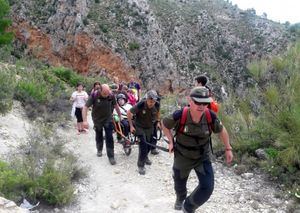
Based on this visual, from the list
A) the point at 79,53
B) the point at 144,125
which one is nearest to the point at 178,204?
the point at 144,125

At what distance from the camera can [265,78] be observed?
809cm

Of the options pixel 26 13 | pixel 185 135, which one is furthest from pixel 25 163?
pixel 26 13

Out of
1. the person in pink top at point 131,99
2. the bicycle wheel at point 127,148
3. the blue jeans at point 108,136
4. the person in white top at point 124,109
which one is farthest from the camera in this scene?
the person in pink top at point 131,99

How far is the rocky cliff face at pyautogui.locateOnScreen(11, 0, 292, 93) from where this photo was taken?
118 ft

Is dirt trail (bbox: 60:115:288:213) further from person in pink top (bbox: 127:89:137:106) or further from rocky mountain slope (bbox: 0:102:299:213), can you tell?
person in pink top (bbox: 127:89:137:106)

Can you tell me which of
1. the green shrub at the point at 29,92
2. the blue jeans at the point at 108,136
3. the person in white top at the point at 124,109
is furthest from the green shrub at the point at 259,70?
the green shrub at the point at 29,92

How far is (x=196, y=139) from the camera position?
15.0 feet

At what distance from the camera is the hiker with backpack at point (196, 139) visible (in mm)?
4422

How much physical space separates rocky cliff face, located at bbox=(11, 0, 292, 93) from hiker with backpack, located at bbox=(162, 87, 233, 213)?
25.2m

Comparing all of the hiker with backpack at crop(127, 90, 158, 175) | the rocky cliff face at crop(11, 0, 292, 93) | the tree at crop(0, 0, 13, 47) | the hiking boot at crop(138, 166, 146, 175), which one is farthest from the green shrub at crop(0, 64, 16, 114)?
the rocky cliff face at crop(11, 0, 292, 93)

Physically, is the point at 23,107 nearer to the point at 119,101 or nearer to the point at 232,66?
the point at 119,101

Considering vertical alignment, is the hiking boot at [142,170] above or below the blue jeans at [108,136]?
below

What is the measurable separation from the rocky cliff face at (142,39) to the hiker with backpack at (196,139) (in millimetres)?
25207

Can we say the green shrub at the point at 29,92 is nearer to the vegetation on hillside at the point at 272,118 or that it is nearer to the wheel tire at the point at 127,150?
the wheel tire at the point at 127,150
